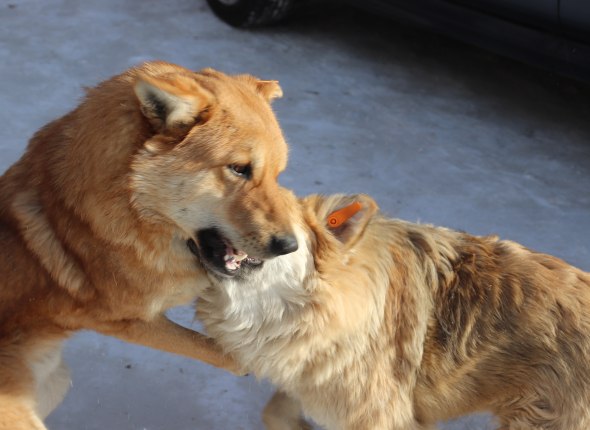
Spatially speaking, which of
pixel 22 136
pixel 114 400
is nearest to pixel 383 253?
pixel 114 400

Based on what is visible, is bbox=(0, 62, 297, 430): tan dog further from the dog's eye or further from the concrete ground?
the concrete ground

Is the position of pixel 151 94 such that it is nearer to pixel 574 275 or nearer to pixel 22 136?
pixel 574 275

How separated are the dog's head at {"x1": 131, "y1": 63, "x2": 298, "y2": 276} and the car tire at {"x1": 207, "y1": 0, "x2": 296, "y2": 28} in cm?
381

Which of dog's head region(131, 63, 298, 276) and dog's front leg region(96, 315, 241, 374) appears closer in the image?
dog's head region(131, 63, 298, 276)

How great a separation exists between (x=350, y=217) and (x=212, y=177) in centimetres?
53

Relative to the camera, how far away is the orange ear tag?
3.18 metres

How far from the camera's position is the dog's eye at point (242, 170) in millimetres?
2992

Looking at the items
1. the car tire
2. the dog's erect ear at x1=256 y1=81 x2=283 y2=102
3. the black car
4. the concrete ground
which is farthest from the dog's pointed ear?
the car tire

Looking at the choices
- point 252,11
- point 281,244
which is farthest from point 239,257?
point 252,11

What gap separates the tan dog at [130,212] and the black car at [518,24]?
2755 mm

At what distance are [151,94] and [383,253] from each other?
103cm

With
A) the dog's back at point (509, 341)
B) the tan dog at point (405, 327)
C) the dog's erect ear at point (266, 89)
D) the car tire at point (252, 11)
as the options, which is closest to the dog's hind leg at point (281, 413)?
the tan dog at point (405, 327)

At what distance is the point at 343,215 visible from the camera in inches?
126

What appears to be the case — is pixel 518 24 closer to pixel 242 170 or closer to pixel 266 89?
pixel 266 89
